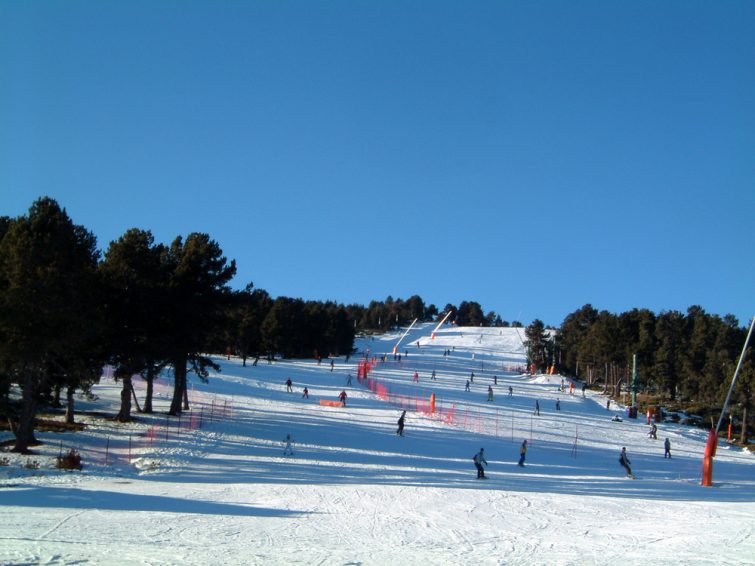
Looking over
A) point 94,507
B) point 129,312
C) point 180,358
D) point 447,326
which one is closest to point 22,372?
point 129,312

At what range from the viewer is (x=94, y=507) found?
16.6 meters

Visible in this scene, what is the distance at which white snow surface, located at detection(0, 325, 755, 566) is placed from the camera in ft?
44.4

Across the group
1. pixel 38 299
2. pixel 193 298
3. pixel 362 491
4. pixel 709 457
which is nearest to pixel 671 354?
pixel 709 457

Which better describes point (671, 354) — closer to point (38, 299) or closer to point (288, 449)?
point (288, 449)

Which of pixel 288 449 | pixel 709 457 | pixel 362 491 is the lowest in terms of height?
pixel 288 449

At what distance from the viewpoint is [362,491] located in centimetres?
2167

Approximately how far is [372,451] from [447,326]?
165569mm

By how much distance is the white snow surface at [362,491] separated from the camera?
13.5 m

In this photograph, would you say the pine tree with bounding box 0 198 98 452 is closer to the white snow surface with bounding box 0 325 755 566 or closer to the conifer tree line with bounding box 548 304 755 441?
the white snow surface with bounding box 0 325 755 566

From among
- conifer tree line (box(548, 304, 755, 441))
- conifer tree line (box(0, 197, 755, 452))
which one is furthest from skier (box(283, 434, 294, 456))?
conifer tree line (box(548, 304, 755, 441))

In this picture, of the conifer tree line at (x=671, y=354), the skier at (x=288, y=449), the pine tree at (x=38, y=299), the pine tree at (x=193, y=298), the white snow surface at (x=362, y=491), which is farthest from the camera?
the conifer tree line at (x=671, y=354)

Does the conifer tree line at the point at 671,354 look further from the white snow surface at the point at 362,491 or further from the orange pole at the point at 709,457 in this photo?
the orange pole at the point at 709,457

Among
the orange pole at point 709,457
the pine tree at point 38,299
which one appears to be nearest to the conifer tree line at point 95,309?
the pine tree at point 38,299

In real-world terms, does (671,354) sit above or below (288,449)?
above
